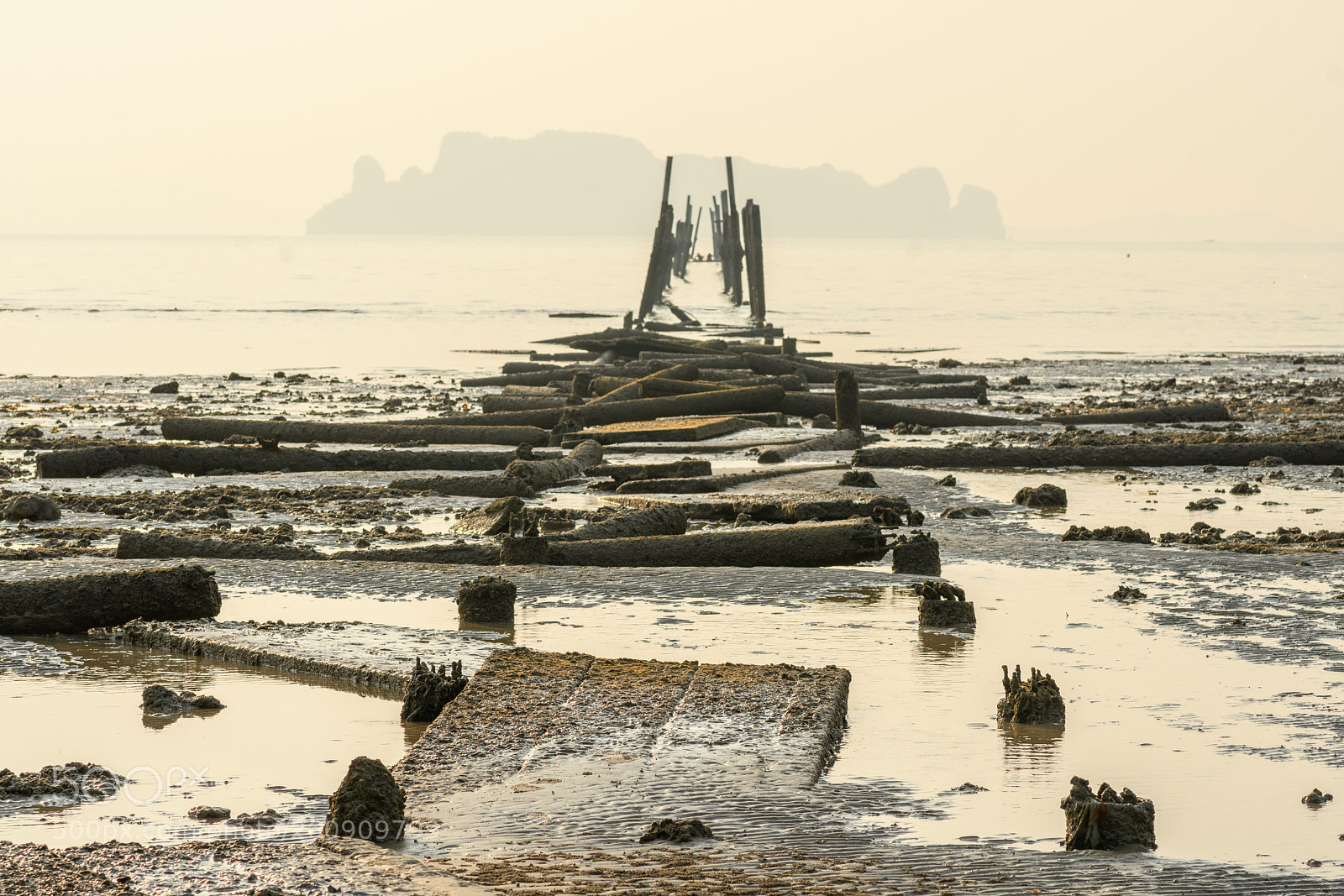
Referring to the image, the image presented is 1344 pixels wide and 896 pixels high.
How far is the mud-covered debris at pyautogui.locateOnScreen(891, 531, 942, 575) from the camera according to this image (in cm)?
839

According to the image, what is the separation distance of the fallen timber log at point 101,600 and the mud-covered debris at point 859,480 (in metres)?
5.72

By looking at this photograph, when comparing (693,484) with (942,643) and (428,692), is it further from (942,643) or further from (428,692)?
(428,692)

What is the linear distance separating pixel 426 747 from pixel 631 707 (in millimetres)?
802

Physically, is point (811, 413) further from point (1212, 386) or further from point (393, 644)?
point (393, 644)

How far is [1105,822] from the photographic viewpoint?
425 centimetres

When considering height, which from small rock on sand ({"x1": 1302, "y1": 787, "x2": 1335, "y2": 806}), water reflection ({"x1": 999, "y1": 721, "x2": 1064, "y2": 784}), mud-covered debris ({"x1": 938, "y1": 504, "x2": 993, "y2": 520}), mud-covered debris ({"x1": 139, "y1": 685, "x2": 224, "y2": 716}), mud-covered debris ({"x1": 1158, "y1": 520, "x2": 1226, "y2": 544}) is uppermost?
mud-covered debris ({"x1": 1158, "y1": 520, "x2": 1226, "y2": 544})

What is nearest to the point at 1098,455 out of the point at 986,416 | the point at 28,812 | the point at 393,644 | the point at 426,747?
the point at 986,416

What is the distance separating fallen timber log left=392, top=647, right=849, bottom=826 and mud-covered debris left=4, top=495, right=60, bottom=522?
5492 mm

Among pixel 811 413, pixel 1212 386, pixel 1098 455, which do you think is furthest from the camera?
pixel 1212 386

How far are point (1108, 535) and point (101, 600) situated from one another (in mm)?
6147

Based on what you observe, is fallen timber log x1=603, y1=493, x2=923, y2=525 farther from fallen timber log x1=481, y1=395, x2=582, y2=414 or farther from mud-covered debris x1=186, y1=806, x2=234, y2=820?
fallen timber log x1=481, y1=395, x2=582, y2=414

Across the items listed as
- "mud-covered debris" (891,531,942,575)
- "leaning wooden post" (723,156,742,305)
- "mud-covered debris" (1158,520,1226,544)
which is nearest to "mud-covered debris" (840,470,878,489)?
"mud-covered debris" (1158,520,1226,544)

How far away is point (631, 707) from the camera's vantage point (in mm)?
5344

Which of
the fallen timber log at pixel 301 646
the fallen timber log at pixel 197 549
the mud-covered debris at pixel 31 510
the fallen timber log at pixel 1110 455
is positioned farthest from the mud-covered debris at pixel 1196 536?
the mud-covered debris at pixel 31 510
